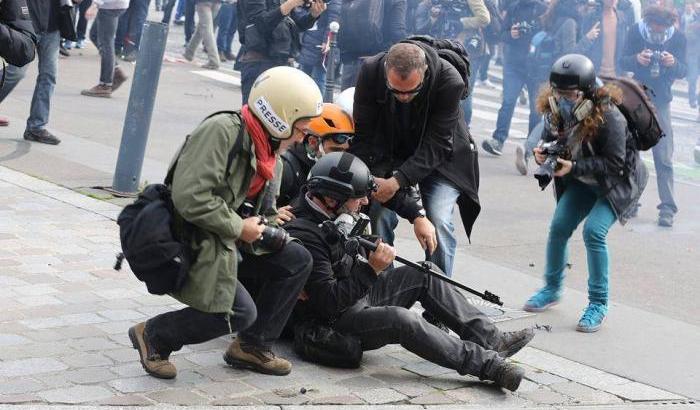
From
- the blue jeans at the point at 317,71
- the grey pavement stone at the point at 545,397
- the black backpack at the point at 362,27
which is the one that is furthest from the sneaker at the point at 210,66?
the grey pavement stone at the point at 545,397

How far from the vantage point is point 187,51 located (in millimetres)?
18547

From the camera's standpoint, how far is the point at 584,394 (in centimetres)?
576

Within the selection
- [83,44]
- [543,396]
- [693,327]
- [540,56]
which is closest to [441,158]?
[543,396]

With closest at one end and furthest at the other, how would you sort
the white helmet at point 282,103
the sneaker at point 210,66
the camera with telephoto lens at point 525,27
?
1. the white helmet at point 282,103
2. the camera with telephoto lens at point 525,27
3. the sneaker at point 210,66

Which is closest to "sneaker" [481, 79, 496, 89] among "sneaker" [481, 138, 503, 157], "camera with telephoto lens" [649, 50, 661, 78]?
"sneaker" [481, 138, 503, 157]

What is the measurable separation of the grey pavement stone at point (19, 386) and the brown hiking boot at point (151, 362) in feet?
1.47

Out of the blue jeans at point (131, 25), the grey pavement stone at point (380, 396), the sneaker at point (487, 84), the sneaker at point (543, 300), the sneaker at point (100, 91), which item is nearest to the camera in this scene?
the grey pavement stone at point (380, 396)

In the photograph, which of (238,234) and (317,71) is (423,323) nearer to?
(238,234)

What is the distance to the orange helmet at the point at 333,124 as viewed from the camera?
6512 millimetres

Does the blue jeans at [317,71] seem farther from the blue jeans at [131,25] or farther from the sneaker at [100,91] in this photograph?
the blue jeans at [131,25]

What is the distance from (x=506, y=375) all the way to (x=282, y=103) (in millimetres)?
1551

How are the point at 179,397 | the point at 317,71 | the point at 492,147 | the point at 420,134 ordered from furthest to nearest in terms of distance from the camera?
1. the point at 317,71
2. the point at 492,147
3. the point at 420,134
4. the point at 179,397

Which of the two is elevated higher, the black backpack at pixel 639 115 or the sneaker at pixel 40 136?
the black backpack at pixel 639 115

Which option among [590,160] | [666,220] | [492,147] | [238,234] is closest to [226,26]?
[492,147]
